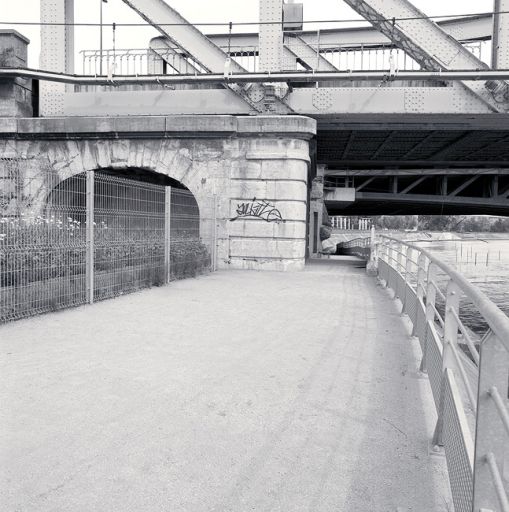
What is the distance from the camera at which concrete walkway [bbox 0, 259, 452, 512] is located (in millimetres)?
2742

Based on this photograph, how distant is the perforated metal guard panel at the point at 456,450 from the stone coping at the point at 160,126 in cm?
1218

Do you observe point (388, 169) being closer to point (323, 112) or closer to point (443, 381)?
point (323, 112)

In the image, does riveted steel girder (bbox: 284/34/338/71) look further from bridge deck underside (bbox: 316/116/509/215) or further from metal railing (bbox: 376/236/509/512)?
metal railing (bbox: 376/236/509/512)

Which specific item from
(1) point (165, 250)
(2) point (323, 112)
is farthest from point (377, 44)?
(1) point (165, 250)

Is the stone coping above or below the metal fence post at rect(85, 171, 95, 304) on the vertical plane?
above

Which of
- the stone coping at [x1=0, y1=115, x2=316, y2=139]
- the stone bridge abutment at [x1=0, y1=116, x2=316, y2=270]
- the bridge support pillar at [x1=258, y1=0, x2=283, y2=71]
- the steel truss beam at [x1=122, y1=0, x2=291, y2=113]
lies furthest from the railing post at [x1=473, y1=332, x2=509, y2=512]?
the steel truss beam at [x1=122, y1=0, x2=291, y2=113]

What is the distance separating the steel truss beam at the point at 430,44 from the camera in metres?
14.2

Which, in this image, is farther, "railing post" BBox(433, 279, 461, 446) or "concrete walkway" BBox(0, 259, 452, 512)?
"railing post" BBox(433, 279, 461, 446)

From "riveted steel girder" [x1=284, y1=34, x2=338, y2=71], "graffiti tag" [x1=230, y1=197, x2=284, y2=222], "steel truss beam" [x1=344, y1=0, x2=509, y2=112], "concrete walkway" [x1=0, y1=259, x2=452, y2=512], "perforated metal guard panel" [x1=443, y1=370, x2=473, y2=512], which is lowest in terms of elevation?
"concrete walkway" [x1=0, y1=259, x2=452, y2=512]

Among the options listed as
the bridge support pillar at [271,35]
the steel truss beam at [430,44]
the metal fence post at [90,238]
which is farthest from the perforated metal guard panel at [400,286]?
the bridge support pillar at [271,35]

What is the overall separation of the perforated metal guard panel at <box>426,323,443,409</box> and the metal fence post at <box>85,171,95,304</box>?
5.57 metres

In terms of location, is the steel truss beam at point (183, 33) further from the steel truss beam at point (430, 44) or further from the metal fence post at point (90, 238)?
the metal fence post at point (90, 238)

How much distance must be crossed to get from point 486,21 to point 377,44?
16.6 ft

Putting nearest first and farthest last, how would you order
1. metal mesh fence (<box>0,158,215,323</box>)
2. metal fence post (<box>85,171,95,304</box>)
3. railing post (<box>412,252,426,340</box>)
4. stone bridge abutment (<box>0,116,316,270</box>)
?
railing post (<box>412,252,426,340</box>) → metal mesh fence (<box>0,158,215,323</box>) → metal fence post (<box>85,171,95,304</box>) → stone bridge abutment (<box>0,116,316,270</box>)
